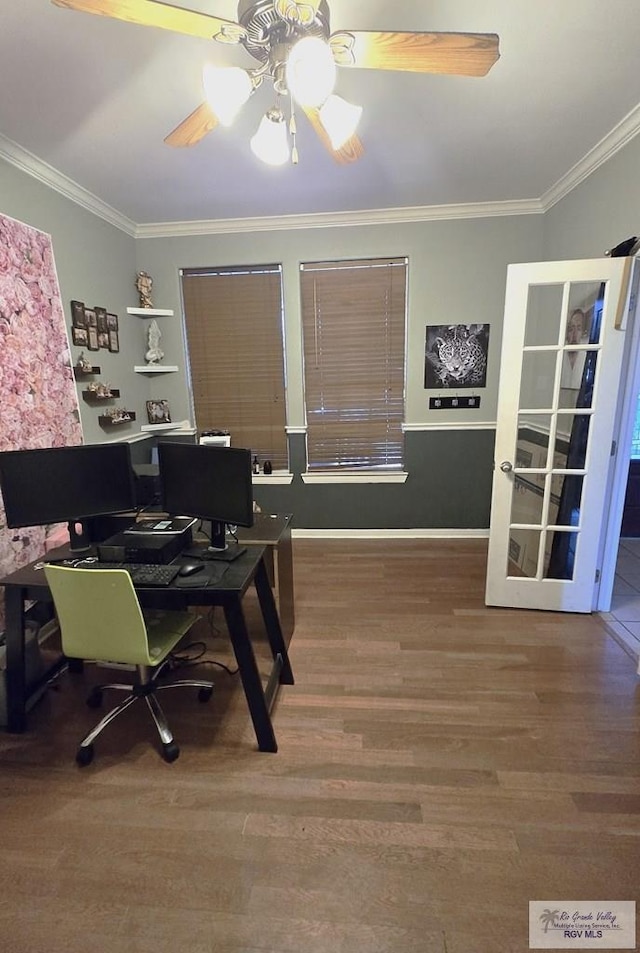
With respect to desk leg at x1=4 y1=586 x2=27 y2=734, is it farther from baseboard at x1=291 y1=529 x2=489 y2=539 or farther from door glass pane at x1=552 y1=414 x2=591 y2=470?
door glass pane at x1=552 y1=414 x2=591 y2=470

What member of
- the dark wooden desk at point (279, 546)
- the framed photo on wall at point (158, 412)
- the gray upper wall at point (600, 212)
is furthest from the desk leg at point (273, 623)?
the gray upper wall at point (600, 212)

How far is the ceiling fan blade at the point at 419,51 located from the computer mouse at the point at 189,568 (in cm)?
181

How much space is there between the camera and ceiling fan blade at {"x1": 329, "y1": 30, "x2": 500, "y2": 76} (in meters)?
1.21

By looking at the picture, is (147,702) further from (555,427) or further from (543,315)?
(543,315)

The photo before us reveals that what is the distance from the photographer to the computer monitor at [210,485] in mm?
1881

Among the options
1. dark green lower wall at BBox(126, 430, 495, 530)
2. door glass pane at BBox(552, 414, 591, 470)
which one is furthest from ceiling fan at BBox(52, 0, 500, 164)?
dark green lower wall at BBox(126, 430, 495, 530)

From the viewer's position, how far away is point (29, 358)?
2465 millimetres

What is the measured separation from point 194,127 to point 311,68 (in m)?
0.71

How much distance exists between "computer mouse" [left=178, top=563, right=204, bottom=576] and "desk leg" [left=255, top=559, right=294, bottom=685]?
0.38 meters

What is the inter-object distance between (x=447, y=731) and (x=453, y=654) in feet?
1.84

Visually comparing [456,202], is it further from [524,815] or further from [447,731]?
[524,815]

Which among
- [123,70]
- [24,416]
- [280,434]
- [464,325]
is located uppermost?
[123,70]

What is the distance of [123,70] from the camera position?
1808 millimetres

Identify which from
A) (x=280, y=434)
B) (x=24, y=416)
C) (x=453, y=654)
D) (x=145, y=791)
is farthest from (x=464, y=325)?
(x=145, y=791)
